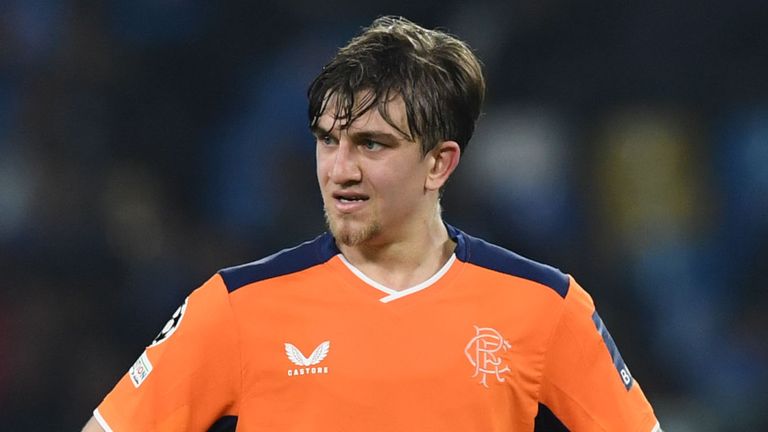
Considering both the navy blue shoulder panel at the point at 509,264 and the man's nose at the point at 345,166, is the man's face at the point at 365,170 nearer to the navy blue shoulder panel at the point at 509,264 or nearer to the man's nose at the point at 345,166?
the man's nose at the point at 345,166

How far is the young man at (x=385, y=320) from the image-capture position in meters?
2.73

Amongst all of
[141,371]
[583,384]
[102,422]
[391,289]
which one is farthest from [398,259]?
[102,422]

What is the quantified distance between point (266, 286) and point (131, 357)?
2.42 meters

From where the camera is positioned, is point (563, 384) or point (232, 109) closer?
point (563, 384)

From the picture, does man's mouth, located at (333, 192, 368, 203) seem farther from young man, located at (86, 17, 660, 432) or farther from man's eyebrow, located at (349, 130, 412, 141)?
man's eyebrow, located at (349, 130, 412, 141)

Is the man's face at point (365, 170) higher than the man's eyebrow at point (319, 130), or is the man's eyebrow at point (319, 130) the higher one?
the man's eyebrow at point (319, 130)

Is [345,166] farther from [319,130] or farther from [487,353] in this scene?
[487,353]

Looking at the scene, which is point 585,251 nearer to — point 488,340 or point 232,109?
point 232,109

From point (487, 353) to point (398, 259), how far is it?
32 centimetres

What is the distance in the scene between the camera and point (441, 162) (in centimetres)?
293

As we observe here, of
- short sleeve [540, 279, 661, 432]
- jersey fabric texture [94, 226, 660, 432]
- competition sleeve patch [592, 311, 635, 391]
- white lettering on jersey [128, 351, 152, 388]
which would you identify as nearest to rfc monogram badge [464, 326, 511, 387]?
jersey fabric texture [94, 226, 660, 432]

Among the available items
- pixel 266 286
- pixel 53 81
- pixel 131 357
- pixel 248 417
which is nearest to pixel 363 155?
pixel 266 286

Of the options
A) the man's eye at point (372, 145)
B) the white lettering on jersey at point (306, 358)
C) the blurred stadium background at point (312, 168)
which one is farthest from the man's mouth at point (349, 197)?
the blurred stadium background at point (312, 168)

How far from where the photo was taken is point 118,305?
5152 mm
